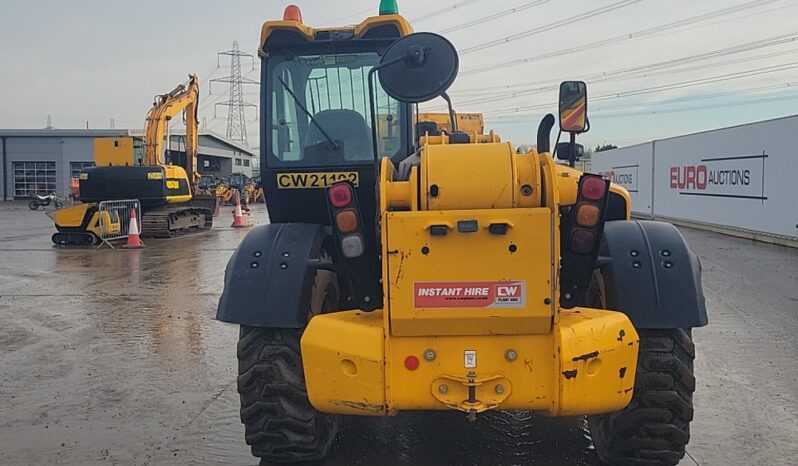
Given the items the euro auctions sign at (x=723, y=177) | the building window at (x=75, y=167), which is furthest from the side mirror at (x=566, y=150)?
the building window at (x=75, y=167)

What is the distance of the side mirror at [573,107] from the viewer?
163 inches

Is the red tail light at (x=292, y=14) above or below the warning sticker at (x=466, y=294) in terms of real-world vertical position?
above

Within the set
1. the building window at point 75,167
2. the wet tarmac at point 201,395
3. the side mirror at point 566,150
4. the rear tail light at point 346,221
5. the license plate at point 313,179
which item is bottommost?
the wet tarmac at point 201,395

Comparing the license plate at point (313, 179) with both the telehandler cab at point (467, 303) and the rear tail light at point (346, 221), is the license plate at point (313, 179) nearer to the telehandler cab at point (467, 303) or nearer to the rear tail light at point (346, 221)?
the telehandler cab at point (467, 303)

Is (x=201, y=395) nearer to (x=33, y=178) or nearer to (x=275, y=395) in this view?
(x=275, y=395)

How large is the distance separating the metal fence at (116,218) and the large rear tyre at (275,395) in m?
14.1

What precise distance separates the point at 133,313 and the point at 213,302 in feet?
3.45

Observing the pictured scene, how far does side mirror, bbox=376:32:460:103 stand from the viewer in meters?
3.51

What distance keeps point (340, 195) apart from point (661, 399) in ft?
6.03

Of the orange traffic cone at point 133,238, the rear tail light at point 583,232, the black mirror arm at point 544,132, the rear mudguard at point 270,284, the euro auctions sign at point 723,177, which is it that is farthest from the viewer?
the euro auctions sign at point 723,177

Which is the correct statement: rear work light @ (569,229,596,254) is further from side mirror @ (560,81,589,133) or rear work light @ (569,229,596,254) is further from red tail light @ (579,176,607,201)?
side mirror @ (560,81,589,133)

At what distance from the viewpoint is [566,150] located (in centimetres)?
465

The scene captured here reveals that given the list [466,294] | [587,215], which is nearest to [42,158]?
[466,294]

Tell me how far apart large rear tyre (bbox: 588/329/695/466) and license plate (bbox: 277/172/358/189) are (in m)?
2.07
